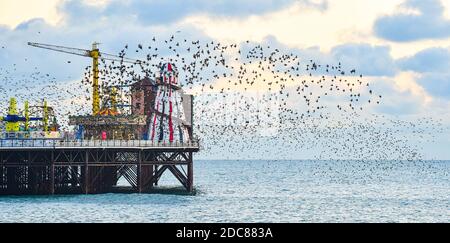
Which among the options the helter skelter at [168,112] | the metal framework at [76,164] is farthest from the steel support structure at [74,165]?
the helter skelter at [168,112]

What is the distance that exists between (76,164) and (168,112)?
43.5ft

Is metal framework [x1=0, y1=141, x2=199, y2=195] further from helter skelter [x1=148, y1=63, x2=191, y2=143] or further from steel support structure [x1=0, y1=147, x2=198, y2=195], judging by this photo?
helter skelter [x1=148, y1=63, x2=191, y2=143]

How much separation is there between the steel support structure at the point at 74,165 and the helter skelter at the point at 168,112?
82.0 inches

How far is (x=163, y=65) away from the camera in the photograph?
93875 millimetres

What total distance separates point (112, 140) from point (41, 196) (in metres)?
8.88

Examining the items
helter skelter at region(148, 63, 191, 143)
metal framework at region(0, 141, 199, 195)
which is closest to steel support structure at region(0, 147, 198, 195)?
metal framework at region(0, 141, 199, 195)

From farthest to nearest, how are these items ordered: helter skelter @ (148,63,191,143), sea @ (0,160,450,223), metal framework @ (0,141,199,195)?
1. helter skelter @ (148,63,191,143)
2. metal framework @ (0,141,199,195)
3. sea @ (0,160,450,223)

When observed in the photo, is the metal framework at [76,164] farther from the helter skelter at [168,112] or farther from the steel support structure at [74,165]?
the helter skelter at [168,112]

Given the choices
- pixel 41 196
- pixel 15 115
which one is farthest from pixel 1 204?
pixel 15 115

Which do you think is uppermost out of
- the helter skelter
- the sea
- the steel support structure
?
the helter skelter

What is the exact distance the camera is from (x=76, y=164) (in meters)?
84.9

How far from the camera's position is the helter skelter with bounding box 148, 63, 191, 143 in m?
92.2

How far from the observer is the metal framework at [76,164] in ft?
278

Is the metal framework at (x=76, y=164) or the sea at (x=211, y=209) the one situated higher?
the metal framework at (x=76, y=164)
